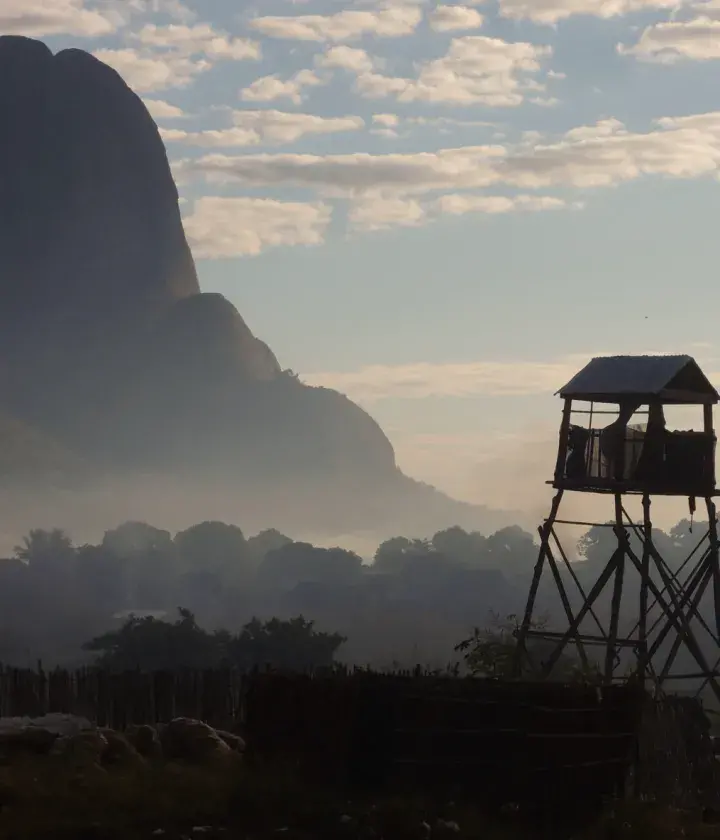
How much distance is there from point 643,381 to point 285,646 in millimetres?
39307

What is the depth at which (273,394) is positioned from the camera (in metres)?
167

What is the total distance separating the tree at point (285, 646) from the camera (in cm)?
7181

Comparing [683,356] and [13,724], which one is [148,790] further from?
[683,356]

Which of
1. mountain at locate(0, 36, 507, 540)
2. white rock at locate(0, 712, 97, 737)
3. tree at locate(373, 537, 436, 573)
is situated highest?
mountain at locate(0, 36, 507, 540)

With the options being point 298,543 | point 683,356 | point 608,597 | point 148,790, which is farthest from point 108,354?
point 148,790

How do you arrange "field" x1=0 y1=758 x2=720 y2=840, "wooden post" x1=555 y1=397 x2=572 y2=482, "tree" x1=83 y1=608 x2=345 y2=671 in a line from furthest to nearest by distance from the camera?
"tree" x1=83 y1=608 x2=345 y2=671
"wooden post" x1=555 y1=397 x2=572 y2=482
"field" x1=0 y1=758 x2=720 y2=840

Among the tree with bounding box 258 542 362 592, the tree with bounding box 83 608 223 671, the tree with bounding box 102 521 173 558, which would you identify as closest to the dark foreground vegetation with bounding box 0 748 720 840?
Answer: the tree with bounding box 83 608 223 671

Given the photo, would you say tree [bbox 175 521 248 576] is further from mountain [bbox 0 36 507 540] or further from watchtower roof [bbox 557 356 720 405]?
watchtower roof [bbox 557 356 720 405]

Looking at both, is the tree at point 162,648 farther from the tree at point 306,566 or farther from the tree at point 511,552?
the tree at point 511,552

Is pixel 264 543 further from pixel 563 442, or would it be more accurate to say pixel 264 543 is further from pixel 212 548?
pixel 563 442

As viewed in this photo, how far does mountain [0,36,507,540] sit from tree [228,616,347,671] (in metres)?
85.2

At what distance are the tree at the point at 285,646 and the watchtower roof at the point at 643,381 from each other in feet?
120

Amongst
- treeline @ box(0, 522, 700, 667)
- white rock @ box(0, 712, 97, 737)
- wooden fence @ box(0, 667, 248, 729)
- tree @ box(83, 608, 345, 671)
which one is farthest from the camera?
treeline @ box(0, 522, 700, 667)

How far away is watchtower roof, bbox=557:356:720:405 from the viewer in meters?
35.7
